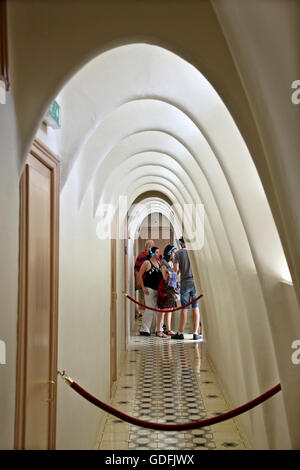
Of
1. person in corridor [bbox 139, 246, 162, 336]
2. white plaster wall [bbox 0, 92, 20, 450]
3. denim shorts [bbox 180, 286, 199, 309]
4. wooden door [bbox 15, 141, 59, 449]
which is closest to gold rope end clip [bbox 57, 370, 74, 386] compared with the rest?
wooden door [bbox 15, 141, 59, 449]

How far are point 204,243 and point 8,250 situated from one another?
533 cm

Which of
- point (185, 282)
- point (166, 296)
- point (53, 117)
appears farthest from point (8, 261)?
point (166, 296)

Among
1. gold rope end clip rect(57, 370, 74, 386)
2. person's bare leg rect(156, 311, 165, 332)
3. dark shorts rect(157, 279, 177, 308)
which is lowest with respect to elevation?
person's bare leg rect(156, 311, 165, 332)

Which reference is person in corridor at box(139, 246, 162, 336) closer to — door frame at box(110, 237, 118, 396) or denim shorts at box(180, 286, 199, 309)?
denim shorts at box(180, 286, 199, 309)

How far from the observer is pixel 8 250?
225cm

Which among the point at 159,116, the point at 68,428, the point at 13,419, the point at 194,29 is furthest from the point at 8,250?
the point at 159,116

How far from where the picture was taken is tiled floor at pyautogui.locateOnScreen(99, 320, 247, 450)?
4.86 meters

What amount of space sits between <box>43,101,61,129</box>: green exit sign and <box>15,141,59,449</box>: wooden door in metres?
0.18

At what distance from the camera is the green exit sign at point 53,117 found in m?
3.02

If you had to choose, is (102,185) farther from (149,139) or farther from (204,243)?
(204,243)

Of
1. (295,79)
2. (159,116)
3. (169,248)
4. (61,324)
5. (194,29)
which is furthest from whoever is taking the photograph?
(169,248)

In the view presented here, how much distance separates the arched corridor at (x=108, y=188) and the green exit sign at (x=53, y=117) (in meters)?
A: 0.08

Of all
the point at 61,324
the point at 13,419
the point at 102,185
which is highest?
the point at 102,185

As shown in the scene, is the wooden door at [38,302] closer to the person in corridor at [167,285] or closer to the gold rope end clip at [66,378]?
the gold rope end clip at [66,378]
